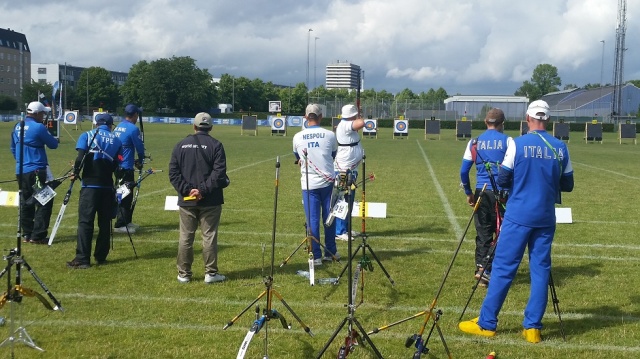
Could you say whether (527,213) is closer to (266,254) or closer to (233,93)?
(266,254)

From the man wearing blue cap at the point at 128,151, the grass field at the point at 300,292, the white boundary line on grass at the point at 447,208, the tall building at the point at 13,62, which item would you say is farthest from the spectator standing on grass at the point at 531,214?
the tall building at the point at 13,62

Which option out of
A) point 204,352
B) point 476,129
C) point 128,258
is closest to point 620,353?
point 204,352

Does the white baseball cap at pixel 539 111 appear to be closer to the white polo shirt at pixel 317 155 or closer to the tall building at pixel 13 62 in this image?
the white polo shirt at pixel 317 155

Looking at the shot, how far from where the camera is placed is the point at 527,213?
5238 millimetres

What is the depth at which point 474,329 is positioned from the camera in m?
5.47

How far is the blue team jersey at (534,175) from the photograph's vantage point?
523 cm

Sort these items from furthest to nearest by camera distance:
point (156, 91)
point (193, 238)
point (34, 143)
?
point (156, 91) < point (34, 143) < point (193, 238)

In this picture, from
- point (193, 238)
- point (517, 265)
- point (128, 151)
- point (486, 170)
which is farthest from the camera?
point (128, 151)

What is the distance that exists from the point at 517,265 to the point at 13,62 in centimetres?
13225

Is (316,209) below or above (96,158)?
below

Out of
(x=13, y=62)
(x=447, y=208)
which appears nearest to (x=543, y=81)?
(x=13, y=62)

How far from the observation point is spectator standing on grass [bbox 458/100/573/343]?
5242 mm

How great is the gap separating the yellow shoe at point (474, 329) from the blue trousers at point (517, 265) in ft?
0.14

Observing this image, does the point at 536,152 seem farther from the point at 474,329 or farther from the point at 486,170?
the point at 486,170
